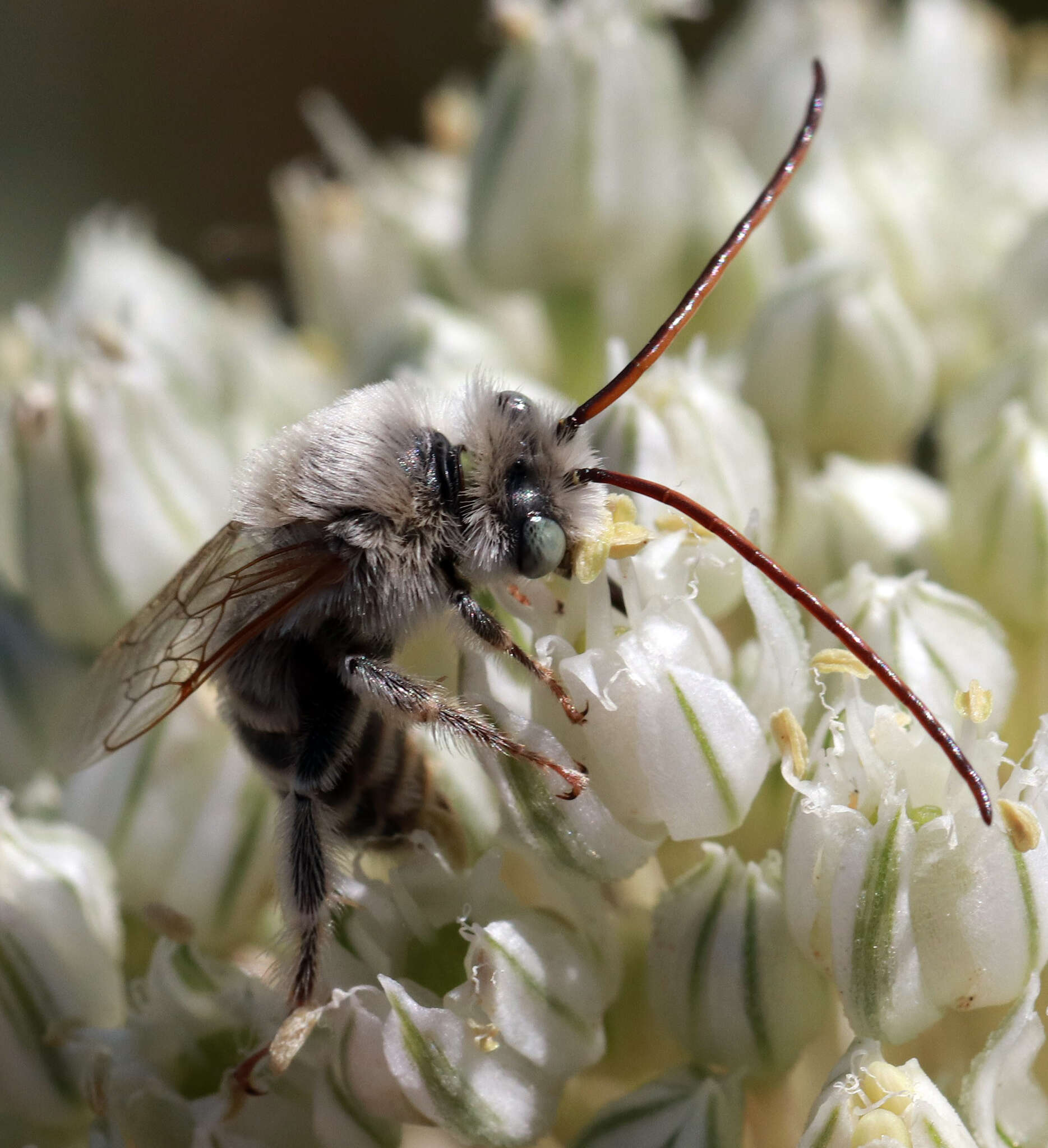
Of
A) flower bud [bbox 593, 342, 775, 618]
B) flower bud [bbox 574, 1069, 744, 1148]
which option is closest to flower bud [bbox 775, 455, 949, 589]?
flower bud [bbox 593, 342, 775, 618]

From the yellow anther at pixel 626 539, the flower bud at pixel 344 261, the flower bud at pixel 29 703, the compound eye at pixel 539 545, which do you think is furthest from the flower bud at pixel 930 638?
the flower bud at pixel 344 261

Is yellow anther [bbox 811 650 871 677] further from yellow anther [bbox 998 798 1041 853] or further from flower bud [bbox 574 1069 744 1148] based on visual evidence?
flower bud [bbox 574 1069 744 1148]

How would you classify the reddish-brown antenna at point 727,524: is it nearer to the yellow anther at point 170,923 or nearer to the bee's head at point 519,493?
the bee's head at point 519,493

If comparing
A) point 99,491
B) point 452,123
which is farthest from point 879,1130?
point 452,123

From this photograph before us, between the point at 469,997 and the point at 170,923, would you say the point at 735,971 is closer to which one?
the point at 469,997

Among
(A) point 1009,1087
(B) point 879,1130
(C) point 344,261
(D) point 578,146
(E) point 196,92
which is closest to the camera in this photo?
(B) point 879,1130

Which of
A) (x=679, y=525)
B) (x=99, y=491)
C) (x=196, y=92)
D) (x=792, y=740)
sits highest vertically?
(x=196, y=92)
